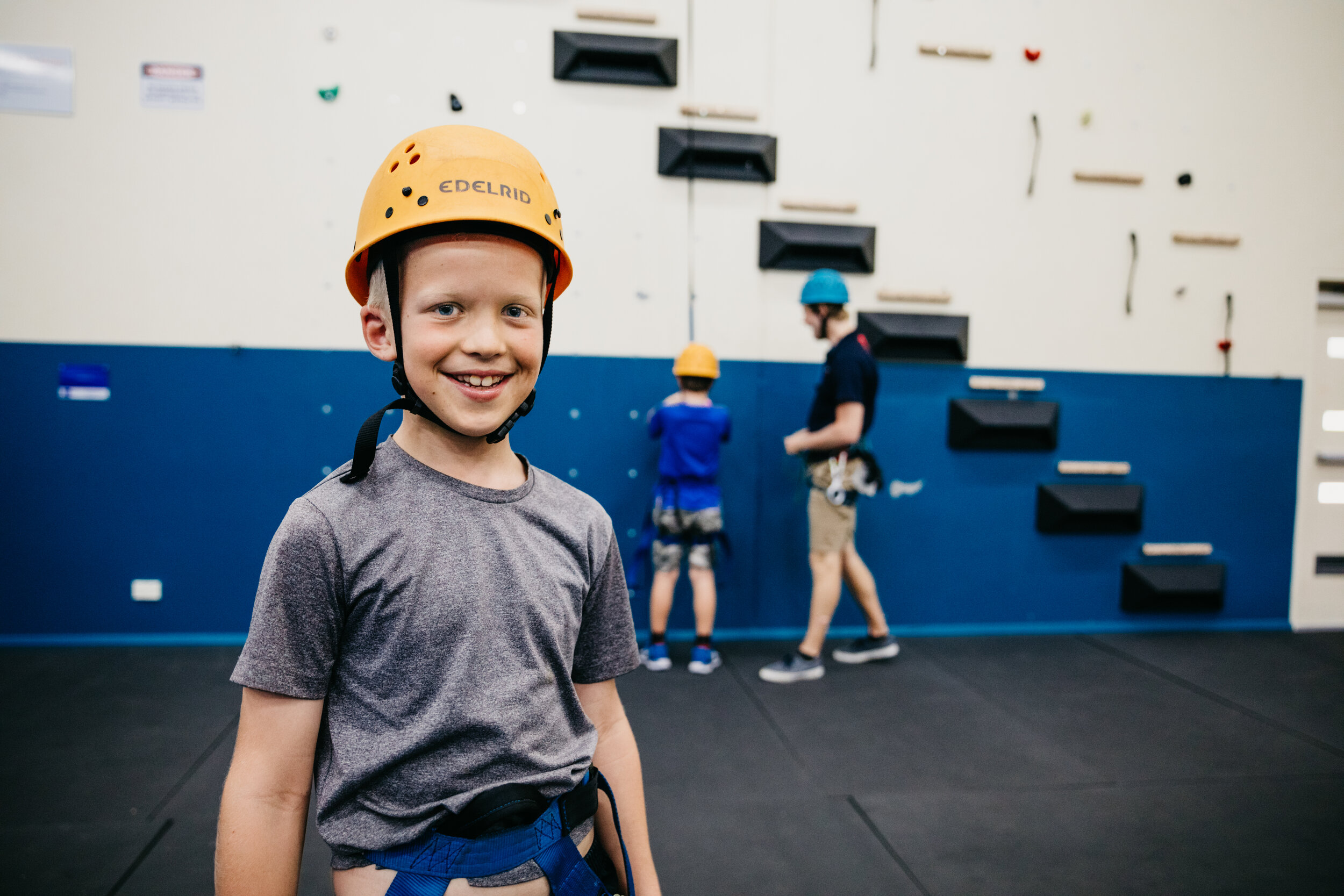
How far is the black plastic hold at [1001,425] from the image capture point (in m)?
3.62

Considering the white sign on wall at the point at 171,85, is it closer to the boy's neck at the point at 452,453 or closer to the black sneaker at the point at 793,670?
the boy's neck at the point at 452,453

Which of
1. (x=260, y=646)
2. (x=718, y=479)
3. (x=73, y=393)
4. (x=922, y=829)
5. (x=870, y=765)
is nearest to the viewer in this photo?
(x=260, y=646)

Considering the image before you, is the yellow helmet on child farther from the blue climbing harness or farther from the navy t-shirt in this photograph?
the blue climbing harness

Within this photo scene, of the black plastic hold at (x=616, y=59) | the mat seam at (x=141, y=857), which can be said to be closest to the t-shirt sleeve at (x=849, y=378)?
the black plastic hold at (x=616, y=59)

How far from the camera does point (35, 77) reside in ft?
10.2

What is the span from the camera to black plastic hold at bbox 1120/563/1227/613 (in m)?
3.83

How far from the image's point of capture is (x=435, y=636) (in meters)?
0.71

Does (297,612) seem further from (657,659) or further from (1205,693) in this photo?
(1205,693)

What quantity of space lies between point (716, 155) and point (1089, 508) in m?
2.66

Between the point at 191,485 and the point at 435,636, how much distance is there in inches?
129

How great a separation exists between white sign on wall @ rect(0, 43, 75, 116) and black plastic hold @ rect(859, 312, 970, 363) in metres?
3.82

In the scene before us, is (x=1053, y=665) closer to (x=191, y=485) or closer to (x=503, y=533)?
(x=503, y=533)

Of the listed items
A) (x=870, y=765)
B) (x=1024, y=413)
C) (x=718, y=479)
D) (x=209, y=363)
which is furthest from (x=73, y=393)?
(x=1024, y=413)

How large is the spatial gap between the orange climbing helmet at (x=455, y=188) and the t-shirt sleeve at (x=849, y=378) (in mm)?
2317
